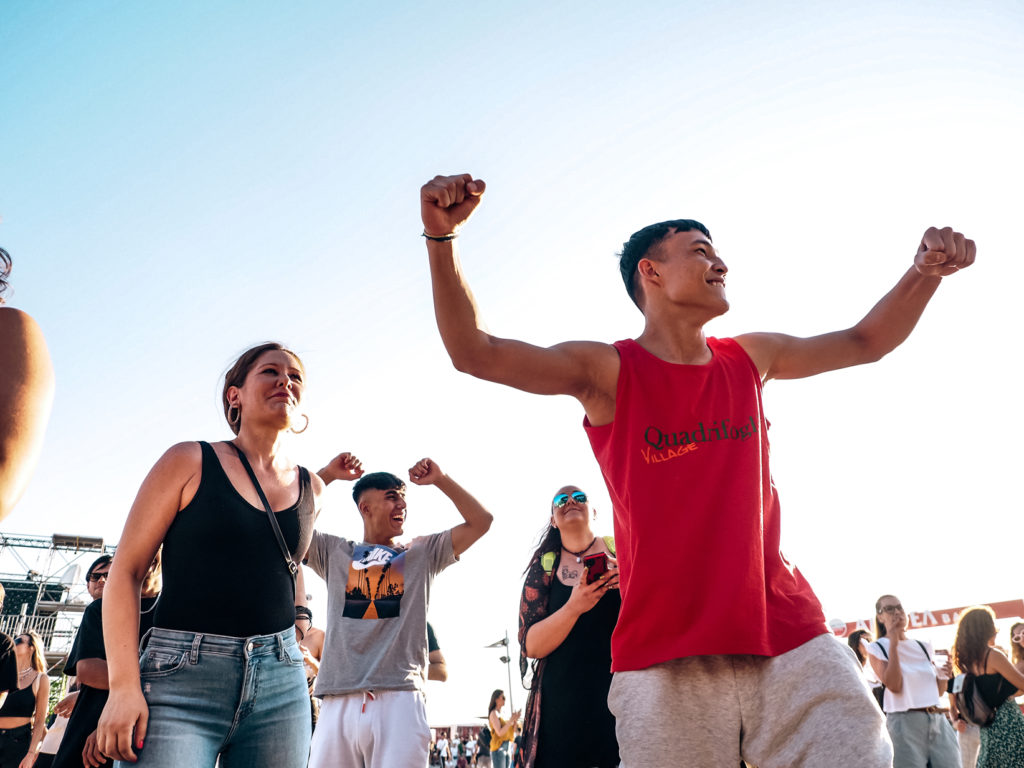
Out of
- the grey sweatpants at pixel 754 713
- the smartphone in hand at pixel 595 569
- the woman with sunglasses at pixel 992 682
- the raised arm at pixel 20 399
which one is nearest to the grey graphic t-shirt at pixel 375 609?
the smartphone in hand at pixel 595 569

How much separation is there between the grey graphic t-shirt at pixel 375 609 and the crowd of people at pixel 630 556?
3.59ft

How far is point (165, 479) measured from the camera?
8.86 feet

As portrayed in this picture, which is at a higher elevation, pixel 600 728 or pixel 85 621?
pixel 85 621

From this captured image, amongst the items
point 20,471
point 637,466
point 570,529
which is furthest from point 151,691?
point 570,529

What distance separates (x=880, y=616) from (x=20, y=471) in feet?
26.3

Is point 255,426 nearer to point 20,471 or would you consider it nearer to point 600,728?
point 20,471

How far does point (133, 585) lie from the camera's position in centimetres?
262

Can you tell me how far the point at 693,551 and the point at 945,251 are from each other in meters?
1.54

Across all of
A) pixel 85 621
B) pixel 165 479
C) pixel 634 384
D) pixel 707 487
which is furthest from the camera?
pixel 85 621

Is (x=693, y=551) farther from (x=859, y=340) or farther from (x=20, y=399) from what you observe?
(x=20, y=399)

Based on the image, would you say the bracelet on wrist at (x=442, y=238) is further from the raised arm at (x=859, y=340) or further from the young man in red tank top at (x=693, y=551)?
the raised arm at (x=859, y=340)

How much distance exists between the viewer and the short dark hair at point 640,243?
3.05 meters

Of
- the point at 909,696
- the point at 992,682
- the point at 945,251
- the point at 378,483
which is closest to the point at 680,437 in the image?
the point at 945,251

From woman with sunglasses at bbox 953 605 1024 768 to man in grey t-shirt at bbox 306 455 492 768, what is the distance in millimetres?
4425
